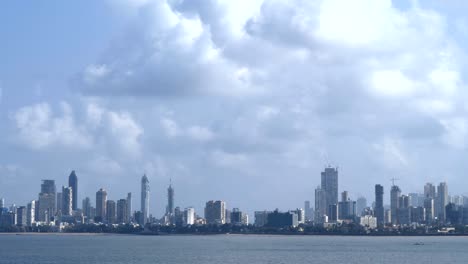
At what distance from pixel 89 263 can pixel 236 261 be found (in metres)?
21.6

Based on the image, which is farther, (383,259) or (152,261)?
(383,259)

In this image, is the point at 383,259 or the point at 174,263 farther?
the point at 383,259

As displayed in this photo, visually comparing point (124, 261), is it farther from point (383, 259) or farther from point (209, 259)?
point (383, 259)

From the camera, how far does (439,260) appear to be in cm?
13362

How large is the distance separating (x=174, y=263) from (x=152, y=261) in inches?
199

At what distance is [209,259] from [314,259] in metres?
17.2

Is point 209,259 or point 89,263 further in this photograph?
point 209,259

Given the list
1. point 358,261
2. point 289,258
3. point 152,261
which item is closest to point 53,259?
point 152,261

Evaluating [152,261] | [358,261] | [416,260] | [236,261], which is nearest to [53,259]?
[152,261]

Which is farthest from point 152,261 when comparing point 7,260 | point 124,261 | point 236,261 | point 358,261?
point 358,261

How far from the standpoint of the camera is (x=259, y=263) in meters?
121

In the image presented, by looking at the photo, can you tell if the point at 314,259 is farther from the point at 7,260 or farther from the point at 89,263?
the point at 7,260

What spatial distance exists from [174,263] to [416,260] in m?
38.4

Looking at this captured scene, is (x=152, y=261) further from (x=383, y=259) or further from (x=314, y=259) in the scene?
(x=383, y=259)
